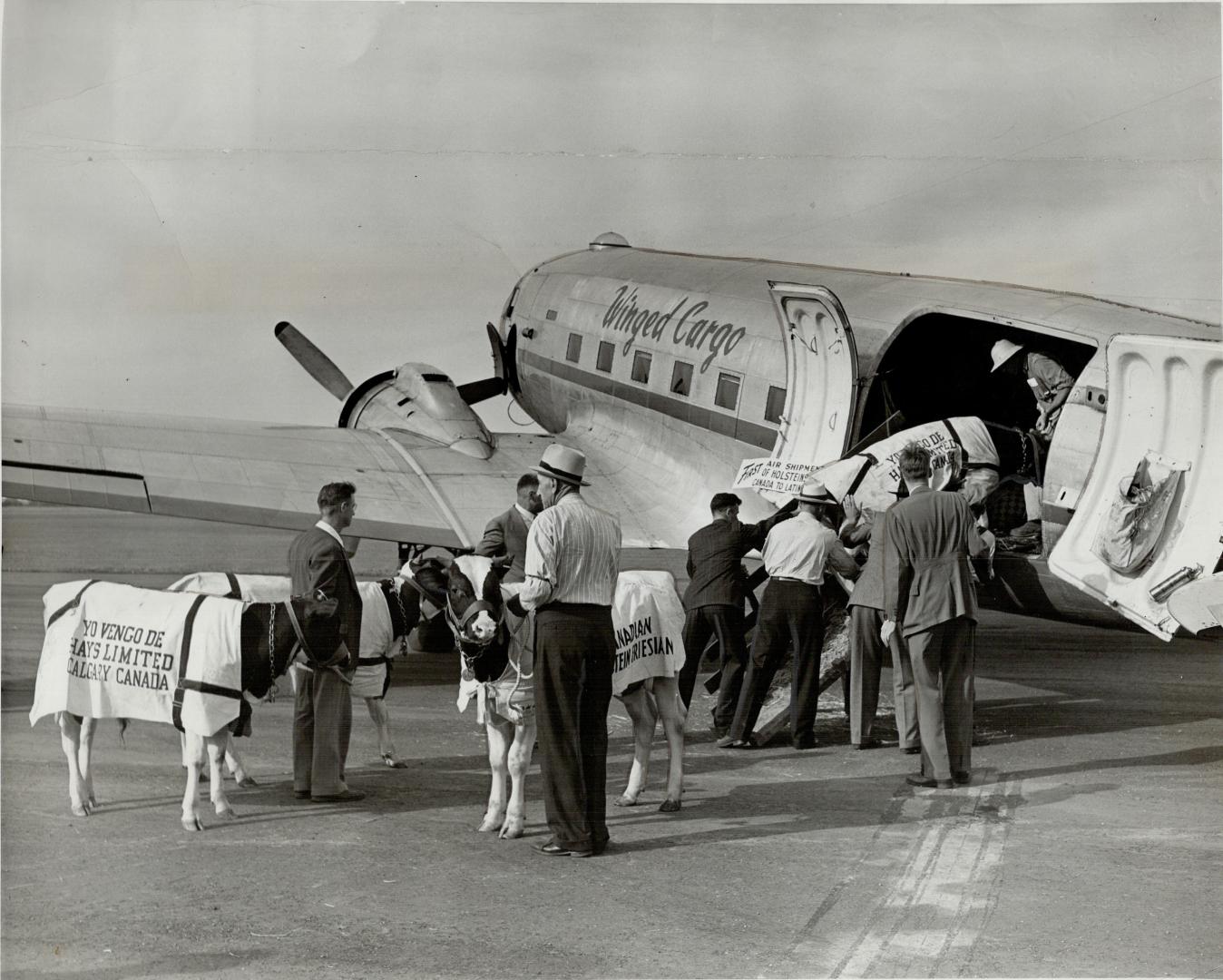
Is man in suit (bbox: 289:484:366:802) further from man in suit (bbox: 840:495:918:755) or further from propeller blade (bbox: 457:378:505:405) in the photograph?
propeller blade (bbox: 457:378:505:405)

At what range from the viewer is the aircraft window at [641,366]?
1425cm

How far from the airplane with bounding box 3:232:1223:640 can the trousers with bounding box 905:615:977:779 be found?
1.10m

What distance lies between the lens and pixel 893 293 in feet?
35.5

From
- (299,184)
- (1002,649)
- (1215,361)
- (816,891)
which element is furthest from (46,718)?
(1002,649)

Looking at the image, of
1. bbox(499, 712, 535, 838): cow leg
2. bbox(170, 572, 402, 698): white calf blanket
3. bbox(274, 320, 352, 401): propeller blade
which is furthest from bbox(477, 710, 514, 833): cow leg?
bbox(274, 320, 352, 401): propeller blade

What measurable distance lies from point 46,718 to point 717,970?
6.09 metres

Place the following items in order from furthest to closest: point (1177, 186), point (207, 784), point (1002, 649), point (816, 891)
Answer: point (1002, 649) < point (1177, 186) < point (207, 784) < point (816, 891)

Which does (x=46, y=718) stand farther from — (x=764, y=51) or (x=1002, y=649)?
(x=1002, y=649)

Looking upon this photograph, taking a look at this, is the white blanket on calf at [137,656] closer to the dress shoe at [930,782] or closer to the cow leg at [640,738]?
the cow leg at [640,738]

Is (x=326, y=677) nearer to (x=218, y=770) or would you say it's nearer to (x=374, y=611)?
(x=374, y=611)

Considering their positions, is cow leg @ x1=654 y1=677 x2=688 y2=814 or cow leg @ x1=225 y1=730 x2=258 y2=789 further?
cow leg @ x1=225 y1=730 x2=258 y2=789

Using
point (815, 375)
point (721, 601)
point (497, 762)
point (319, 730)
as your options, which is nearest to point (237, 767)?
point (319, 730)

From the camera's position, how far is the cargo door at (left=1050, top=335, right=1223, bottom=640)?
771 cm

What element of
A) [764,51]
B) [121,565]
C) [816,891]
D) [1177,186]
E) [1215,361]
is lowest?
[121,565]
